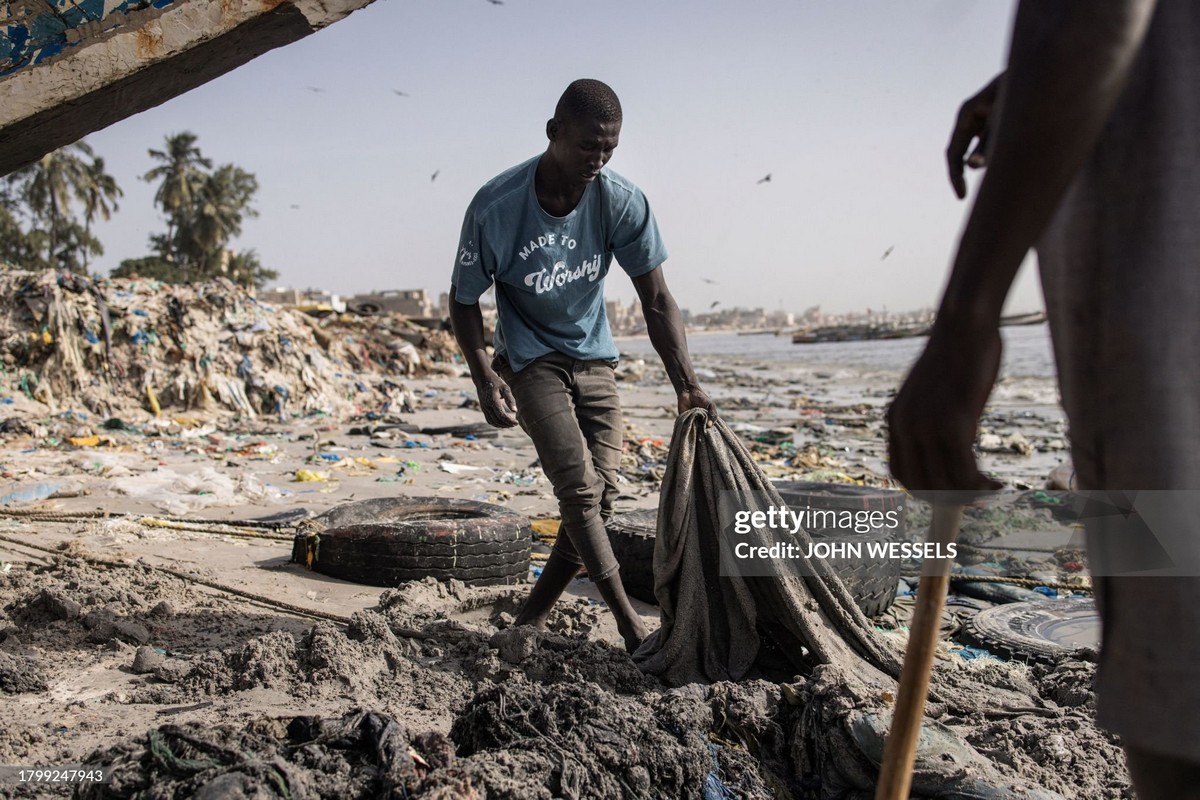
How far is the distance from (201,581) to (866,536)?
10.2 feet

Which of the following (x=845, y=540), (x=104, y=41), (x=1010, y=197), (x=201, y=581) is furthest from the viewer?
(x=201, y=581)

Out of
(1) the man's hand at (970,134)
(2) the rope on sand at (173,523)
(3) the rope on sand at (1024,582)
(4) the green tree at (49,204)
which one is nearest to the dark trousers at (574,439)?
(1) the man's hand at (970,134)

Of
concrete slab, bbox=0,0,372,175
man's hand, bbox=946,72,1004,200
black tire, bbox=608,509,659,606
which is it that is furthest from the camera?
black tire, bbox=608,509,659,606

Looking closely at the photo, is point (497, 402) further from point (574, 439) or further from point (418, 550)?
point (418, 550)

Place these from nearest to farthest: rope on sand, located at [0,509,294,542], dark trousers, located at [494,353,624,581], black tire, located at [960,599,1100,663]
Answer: dark trousers, located at [494,353,624,581] < black tire, located at [960,599,1100,663] < rope on sand, located at [0,509,294,542]

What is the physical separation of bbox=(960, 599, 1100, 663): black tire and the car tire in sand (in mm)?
2185

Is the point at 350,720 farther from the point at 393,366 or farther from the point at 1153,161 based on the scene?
the point at 393,366

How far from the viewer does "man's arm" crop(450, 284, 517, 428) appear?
11.5 ft

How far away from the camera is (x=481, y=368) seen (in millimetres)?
3527

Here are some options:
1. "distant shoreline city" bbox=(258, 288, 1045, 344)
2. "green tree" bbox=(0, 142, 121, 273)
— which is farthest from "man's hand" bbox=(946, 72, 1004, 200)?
"green tree" bbox=(0, 142, 121, 273)

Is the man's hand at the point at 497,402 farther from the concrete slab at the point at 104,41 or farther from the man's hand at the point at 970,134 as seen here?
the man's hand at the point at 970,134

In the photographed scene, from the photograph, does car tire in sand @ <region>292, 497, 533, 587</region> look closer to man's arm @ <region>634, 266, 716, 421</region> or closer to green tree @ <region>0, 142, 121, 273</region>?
man's arm @ <region>634, 266, 716, 421</region>

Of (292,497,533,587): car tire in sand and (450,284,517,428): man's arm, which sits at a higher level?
(450,284,517,428): man's arm

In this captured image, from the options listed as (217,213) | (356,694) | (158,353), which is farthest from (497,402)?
(217,213)
